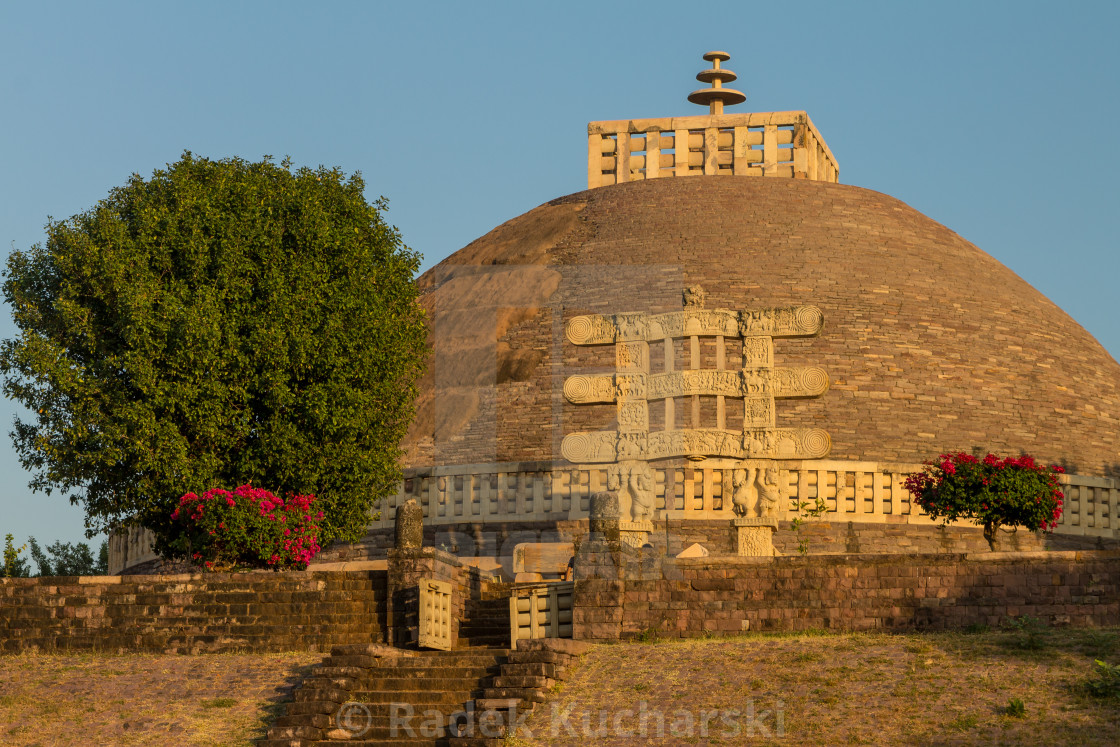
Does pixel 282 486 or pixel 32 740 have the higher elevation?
pixel 282 486

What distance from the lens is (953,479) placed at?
2289cm

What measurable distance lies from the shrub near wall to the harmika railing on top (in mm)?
7235

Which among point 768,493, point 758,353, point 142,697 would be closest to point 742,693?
point 768,493

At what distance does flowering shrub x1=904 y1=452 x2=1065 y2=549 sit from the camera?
74.5 ft

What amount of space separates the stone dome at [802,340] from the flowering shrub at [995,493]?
269 inches

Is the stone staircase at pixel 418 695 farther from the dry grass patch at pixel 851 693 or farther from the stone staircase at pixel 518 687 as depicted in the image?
the dry grass patch at pixel 851 693

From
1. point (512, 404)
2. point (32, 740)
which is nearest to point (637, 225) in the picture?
point (512, 404)

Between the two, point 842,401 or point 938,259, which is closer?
point 842,401

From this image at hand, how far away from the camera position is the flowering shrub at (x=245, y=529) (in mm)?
21703

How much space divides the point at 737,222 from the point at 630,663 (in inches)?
796

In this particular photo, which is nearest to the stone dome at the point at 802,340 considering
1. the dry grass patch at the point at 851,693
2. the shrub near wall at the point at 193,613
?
the shrub near wall at the point at 193,613

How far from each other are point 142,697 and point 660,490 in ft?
36.3

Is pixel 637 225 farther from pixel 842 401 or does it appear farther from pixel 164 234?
pixel 164 234

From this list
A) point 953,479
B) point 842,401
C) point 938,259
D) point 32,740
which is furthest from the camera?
point 938,259
